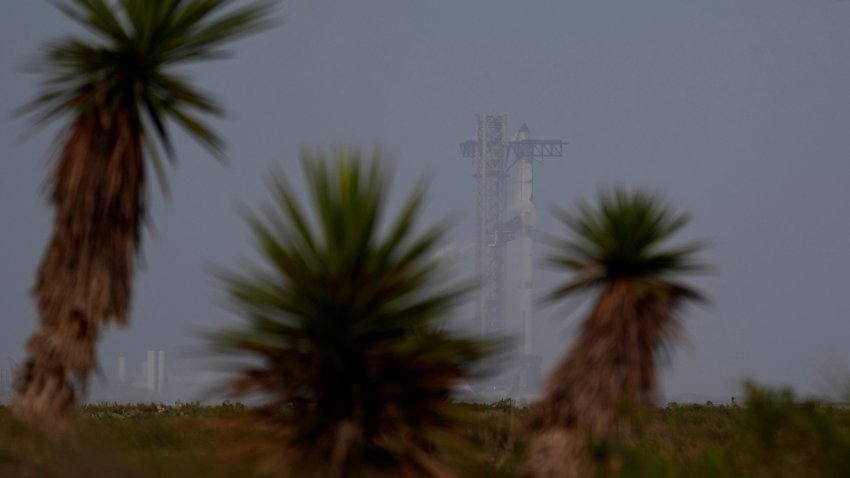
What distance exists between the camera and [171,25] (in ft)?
43.6

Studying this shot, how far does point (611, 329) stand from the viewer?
1312cm

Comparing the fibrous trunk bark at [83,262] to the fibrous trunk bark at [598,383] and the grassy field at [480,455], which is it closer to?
the grassy field at [480,455]

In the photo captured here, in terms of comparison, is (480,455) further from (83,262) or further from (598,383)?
(83,262)

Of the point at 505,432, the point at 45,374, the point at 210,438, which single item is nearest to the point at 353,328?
the point at 45,374

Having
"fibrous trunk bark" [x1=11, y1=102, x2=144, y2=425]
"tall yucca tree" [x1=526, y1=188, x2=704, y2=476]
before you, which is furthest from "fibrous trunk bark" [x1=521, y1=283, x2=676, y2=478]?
"fibrous trunk bark" [x1=11, y1=102, x2=144, y2=425]

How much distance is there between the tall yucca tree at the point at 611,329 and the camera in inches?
512

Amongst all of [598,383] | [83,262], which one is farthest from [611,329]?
[83,262]

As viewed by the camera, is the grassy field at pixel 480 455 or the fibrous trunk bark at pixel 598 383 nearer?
the grassy field at pixel 480 455

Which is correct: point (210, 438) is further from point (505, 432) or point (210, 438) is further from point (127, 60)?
Answer: point (127, 60)

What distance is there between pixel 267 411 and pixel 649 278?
4.87m

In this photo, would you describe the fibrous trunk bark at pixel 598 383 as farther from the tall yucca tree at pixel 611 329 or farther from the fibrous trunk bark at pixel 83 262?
the fibrous trunk bark at pixel 83 262

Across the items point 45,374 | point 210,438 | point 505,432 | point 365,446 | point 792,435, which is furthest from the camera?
point 505,432

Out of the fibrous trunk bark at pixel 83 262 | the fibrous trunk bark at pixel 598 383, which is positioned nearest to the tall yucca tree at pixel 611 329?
the fibrous trunk bark at pixel 598 383

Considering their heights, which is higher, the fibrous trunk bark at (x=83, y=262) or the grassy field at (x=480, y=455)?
the fibrous trunk bark at (x=83, y=262)
